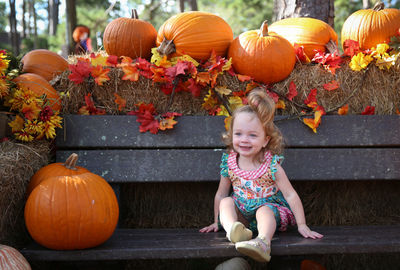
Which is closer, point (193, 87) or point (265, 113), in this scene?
point (265, 113)

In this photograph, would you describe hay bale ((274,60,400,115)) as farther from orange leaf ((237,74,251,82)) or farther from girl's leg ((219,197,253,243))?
girl's leg ((219,197,253,243))

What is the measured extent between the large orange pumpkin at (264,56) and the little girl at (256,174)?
0.41m

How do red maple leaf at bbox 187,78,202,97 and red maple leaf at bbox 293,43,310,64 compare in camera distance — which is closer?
red maple leaf at bbox 187,78,202,97

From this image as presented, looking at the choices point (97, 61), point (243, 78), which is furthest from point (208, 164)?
point (97, 61)

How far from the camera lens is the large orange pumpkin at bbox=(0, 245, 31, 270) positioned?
184 centimetres

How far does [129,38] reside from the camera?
3.06 meters

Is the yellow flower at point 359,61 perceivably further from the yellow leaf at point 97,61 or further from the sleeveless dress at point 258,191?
the yellow leaf at point 97,61

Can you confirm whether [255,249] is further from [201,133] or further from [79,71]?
[79,71]

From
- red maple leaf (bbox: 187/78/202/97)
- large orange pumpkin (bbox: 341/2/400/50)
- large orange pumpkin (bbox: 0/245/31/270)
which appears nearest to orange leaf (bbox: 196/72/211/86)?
red maple leaf (bbox: 187/78/202/97)

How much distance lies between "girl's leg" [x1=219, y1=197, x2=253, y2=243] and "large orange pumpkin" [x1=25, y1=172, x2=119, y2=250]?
59 centimetres

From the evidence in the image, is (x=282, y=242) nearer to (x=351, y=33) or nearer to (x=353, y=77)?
(x=353, y=77)

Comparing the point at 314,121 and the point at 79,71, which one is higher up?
the point at 79,71

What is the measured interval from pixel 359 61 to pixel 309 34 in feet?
1.35

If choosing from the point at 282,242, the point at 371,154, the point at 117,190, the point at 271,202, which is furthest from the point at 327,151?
the point at 117,190
